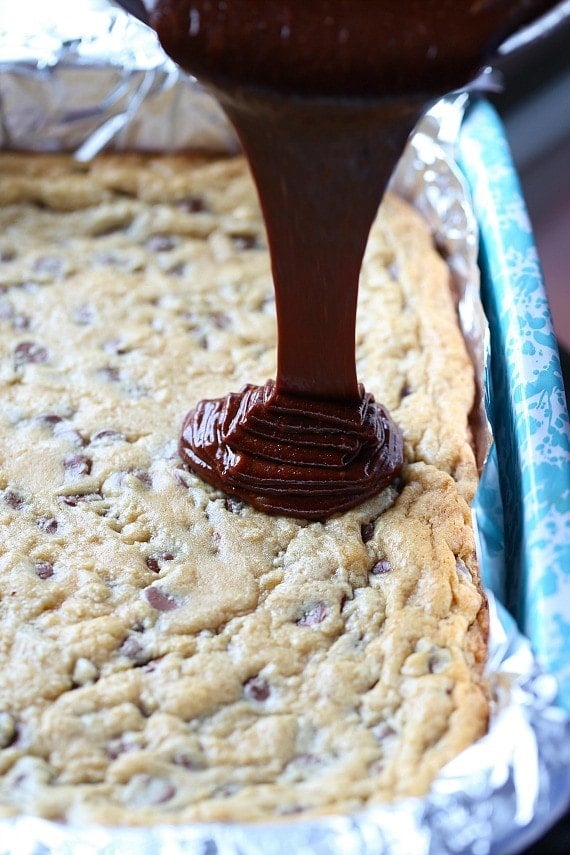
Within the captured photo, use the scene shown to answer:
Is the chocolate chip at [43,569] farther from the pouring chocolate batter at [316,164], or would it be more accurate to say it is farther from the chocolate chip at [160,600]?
the pouring chocolate batter at [316,164]

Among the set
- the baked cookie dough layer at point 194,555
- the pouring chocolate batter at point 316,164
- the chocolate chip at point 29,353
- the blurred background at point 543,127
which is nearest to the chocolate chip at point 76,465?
the baked cookie dough layer at point 194,555

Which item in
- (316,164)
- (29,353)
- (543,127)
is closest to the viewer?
(316,164)

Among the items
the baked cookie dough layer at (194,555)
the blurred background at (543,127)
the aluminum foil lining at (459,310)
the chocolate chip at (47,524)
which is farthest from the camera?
the blurred background at (543,127)

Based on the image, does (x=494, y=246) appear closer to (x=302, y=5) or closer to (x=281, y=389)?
(x=281, y=389)

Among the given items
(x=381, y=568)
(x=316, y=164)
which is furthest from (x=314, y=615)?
(x=316, y=164)

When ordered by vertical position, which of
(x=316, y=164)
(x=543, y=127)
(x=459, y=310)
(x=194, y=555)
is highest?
(x=543, y=127)

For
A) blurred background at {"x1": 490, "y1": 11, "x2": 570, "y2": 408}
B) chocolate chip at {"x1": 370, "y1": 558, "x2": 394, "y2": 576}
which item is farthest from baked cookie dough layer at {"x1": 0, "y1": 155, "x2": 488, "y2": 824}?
blurred background at {"x1": 490, "y1": 11, "x2": 570, "y2": 408}

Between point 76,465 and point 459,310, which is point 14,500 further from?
point 459,310
